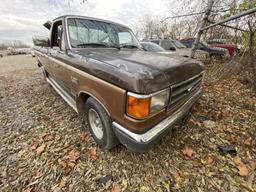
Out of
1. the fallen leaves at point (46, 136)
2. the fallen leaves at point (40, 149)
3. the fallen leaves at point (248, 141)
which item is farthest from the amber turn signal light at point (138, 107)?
the fallen leaves at point (248, 141)

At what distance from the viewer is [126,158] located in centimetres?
232

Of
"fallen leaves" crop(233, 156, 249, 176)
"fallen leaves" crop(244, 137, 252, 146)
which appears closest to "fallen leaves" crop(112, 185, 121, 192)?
"fallen leaves" crop(233, 156, 249, 176)

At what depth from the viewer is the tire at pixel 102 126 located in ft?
6.77

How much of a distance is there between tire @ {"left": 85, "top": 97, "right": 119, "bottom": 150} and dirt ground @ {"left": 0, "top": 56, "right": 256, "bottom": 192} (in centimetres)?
19

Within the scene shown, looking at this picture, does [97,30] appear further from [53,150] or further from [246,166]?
[246,166]

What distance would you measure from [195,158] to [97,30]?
2807 millimetres

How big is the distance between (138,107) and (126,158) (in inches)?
44.1

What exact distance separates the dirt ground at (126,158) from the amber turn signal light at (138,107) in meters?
0.97

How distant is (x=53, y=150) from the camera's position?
255 cm

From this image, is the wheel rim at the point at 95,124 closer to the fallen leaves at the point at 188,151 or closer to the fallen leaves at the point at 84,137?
the fallen leaves at the point at 84,137

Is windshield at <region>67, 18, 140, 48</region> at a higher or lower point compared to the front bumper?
higher

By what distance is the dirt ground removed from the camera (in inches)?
77.6

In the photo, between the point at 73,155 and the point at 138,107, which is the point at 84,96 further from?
the point at 138,107

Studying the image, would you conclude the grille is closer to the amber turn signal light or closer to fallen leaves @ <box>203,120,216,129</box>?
the amber turn signal light
